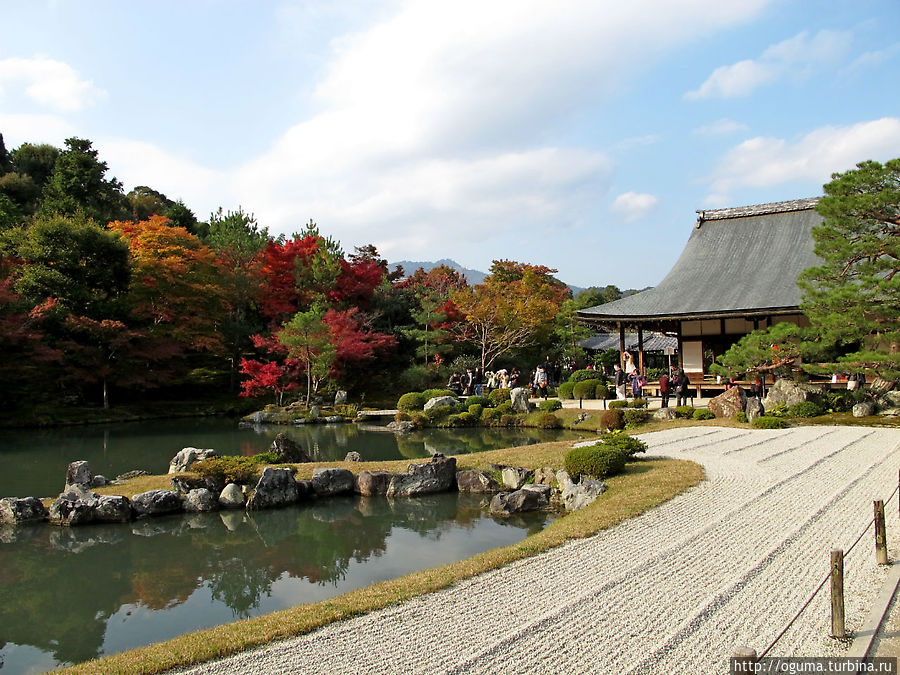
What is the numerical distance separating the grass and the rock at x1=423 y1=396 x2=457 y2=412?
11732mm

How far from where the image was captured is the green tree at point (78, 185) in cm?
3080

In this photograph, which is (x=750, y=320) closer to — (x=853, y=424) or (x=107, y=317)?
(x=853, y=424)

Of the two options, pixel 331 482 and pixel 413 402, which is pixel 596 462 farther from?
pixel 413 402

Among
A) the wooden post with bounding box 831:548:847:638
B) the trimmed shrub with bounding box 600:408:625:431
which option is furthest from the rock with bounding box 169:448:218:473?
the wooden post with bounding box 831:548:847:638

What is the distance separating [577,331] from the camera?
103ft

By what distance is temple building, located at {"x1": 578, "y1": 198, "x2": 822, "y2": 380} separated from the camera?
20.0 m

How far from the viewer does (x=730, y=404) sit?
652 inches

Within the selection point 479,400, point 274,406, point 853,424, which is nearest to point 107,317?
point 274,406

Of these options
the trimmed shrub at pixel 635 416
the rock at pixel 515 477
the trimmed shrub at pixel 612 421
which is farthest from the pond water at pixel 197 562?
the trimmed shrub at pixel 635 416

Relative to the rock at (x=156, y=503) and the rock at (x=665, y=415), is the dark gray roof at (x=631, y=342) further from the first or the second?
the rock at (x=156, y=503)

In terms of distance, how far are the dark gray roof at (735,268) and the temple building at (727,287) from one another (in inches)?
1.1

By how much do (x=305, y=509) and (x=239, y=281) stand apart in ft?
68.7

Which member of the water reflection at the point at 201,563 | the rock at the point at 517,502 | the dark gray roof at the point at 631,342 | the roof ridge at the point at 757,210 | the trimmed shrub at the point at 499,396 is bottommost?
the water reflection at the point at 201,563

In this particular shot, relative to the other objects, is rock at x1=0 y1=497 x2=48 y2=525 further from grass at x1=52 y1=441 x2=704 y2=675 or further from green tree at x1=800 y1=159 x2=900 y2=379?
green tree at x1=800 y1=159 x2=900 y2=379
